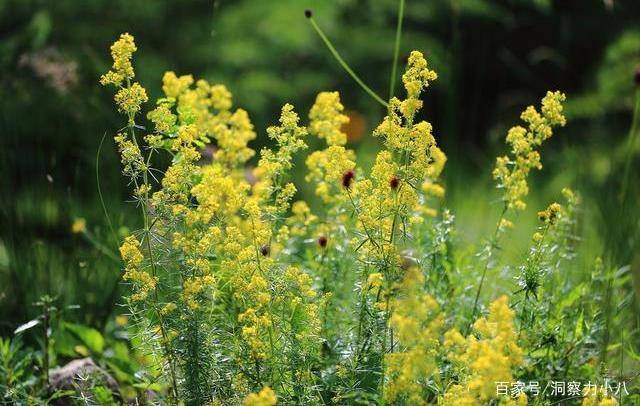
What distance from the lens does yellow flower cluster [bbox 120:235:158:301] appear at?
2.27m

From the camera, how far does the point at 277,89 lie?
579cm

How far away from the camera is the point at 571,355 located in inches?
114

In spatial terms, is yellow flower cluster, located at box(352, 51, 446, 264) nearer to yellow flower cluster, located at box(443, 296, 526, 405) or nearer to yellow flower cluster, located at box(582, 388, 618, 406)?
yellow flower cluster, located at box(443, 296, 526, 405)

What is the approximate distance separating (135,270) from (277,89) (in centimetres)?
359

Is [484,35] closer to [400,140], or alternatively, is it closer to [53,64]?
[53,64]

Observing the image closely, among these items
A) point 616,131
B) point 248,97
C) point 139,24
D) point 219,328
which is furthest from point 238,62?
point 219,328

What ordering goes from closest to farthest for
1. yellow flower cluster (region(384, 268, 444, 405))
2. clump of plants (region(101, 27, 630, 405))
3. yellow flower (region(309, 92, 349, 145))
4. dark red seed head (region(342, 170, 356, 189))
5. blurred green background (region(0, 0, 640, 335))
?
yellow flower cluster (region(384, 268, 444, 405))
clump of plants (region(101, 27, 630, 405))
dark red seed head (region(342, 170, 356, 189))
yellow flower (region(309, 92, 349, 145))
blurred green background (region(0, 0, 640, 335))

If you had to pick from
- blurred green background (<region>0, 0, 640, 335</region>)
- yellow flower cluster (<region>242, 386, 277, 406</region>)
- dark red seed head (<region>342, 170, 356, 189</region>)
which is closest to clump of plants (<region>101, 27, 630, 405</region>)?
dark red seed head (<region>342, 170, 356, 189</region>)

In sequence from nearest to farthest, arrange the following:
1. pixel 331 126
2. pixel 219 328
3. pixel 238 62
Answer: pixel 219 328, pixel 331 126, pixel 238 62

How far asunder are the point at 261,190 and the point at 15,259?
3.88 feet

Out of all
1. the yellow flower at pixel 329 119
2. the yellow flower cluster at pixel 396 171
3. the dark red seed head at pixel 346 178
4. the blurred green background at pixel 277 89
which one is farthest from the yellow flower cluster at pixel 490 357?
the blurred green background at pixel 277 89

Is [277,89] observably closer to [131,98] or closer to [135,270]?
[131,98]

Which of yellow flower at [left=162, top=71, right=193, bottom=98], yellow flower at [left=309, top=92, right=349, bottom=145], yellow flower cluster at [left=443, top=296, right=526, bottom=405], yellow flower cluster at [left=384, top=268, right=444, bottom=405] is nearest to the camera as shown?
yellow flower cluster at [left=443, top=296, right=526, bottom=405]

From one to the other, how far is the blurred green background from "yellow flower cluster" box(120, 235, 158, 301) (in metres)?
0.98
